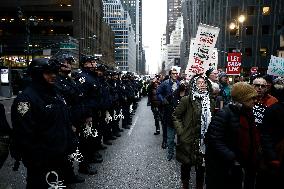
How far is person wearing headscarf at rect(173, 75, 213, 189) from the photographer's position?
5.34 metres

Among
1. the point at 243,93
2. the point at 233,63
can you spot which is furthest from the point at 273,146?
the point at 233,63

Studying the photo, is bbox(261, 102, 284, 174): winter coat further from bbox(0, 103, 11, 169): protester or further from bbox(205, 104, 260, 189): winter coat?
bbox(0, 103, 11, 169): protester

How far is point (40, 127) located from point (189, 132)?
2409 millimetres

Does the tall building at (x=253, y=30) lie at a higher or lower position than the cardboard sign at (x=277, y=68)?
higher

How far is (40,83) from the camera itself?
4.00 meters

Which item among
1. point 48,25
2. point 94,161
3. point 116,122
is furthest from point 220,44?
point 94,161

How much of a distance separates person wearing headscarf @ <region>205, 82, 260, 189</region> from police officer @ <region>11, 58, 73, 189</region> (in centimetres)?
174

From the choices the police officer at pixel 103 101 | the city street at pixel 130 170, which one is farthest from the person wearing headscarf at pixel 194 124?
the police officer at pixel 103 101

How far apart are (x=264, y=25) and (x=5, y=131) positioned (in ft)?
223

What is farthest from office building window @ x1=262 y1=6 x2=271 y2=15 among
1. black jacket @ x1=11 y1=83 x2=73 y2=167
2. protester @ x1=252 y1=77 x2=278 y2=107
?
black jacket @ x1=11 y1=83 x2=73 y2=167

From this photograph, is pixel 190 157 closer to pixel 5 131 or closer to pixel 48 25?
pixel 5 131

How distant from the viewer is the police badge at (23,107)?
373 cm

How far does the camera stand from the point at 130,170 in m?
7.45

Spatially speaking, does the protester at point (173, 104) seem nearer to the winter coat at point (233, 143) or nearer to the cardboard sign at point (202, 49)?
the cardboard sign at point (202, 49)
